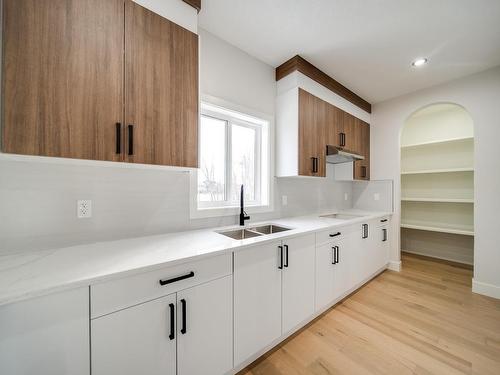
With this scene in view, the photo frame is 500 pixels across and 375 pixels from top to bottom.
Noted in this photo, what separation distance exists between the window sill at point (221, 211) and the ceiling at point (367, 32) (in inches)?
62.2

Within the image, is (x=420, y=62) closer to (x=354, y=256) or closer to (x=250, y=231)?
(x=354, y=256)

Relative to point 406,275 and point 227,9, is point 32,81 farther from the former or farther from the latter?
point 406,275

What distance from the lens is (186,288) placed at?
1.08 metres

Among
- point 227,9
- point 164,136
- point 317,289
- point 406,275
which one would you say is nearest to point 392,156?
point 406,275

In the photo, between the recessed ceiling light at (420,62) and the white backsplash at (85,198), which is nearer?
the white backsplash at (85,198)

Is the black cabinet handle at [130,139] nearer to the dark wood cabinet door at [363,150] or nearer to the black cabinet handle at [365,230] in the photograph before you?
the black cabinet handle at [365,230]

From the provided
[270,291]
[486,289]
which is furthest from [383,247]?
[270,291]

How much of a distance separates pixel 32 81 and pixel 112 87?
0.30 m

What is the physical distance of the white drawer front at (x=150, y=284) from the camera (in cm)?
85

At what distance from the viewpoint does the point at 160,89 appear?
48.3 inches

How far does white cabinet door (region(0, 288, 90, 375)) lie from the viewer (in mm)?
696

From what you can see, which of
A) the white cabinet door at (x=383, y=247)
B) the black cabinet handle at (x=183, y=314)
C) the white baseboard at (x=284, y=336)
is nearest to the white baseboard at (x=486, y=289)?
the white cabinet door at (x=383, y=247)

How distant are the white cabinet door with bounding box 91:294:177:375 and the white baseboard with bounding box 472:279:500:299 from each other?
3362 millimetres

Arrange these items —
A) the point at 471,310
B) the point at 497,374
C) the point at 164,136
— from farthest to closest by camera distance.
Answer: the point at 471,310
the point at 497,374
the point at 164,136
